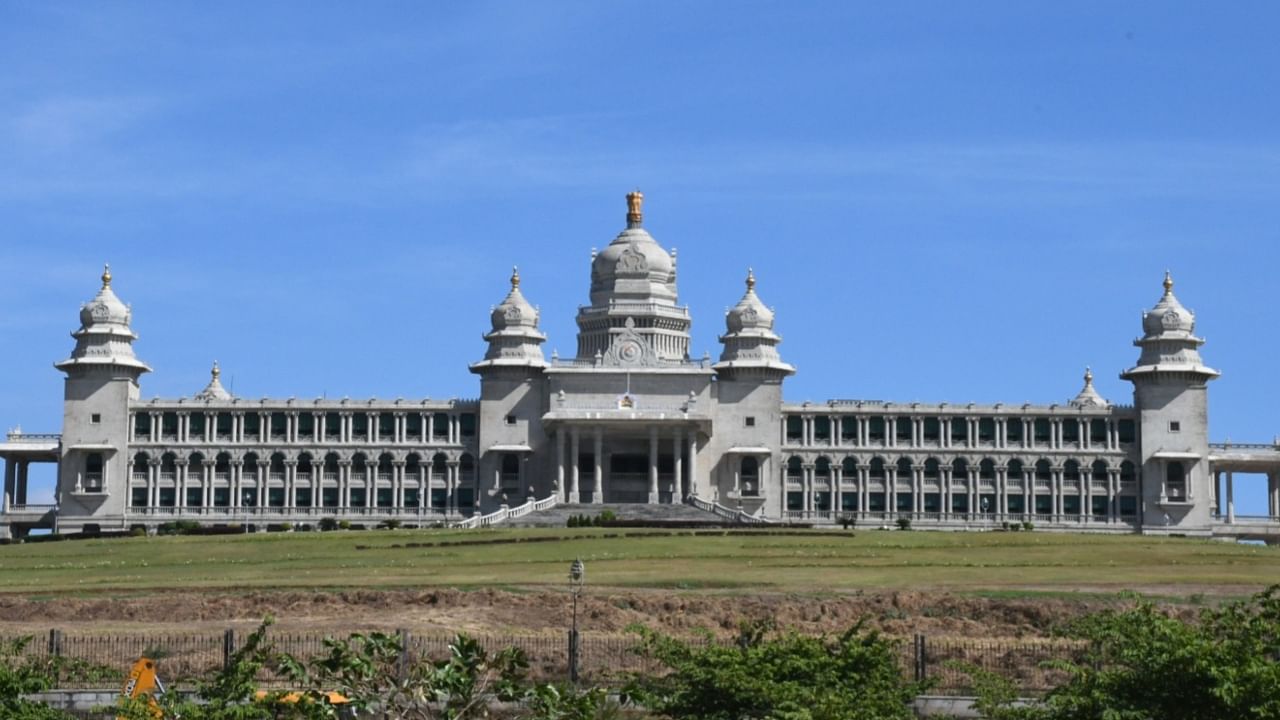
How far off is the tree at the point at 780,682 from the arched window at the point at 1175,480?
101016 millimetres

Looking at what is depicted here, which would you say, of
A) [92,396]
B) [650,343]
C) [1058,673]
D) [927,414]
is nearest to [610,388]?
[650,343]

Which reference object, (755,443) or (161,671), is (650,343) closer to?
(755,443)

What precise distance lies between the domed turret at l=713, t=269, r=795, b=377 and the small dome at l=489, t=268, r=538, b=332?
12933mm

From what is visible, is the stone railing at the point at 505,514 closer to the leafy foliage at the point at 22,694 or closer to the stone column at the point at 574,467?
the stone column at the point at 574,467

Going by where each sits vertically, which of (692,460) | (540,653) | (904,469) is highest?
(692,460)

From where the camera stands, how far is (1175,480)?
149m

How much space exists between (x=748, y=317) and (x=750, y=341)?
167 centimetres

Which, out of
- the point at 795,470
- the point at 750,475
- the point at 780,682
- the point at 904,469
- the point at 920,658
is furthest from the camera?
the point at 904,469

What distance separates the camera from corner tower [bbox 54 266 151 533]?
14775 cm

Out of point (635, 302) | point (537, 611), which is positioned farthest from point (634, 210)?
point (537, 611)

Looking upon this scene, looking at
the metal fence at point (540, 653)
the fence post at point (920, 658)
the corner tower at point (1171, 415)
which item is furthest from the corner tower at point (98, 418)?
the fence post at point (920, 658)

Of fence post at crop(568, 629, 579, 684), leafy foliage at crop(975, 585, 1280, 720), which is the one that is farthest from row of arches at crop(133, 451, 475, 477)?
leafy foliage at crop(975, 585, 1280, 720)

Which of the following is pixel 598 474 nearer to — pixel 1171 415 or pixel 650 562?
pixel 1171 415

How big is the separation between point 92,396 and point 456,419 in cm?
2383
